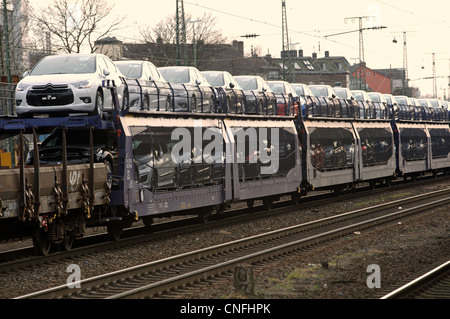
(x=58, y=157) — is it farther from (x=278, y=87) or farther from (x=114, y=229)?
(x=278, y=87)

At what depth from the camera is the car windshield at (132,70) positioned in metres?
20.2

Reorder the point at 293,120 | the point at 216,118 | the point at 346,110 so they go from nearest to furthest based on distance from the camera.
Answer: the point at 216,118 → the point at 293,120 → the point at 346,110

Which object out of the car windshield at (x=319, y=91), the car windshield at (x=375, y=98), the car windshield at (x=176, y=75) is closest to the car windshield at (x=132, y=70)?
the car windshield at (x=176, y=75)

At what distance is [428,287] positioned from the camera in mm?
12109

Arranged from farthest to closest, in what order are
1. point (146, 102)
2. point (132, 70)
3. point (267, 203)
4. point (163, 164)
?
point (267, 203) < point (132, 70) < point (163, 164) < point (146, 102)

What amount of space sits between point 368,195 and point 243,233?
45.3 ft

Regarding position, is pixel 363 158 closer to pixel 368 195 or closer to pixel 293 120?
pixel 368 195

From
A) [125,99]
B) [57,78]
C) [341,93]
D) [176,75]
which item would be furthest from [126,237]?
[341,93]

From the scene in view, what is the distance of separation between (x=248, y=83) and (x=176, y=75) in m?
4.91

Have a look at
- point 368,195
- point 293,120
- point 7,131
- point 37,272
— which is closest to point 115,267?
point 37,272

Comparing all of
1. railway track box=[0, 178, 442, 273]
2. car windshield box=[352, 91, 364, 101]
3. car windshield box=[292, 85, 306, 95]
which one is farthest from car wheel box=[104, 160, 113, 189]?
car windshield box=[352, 91, 364, 101]

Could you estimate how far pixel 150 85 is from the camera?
19.4 m

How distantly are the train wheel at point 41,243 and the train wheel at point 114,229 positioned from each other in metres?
2.53

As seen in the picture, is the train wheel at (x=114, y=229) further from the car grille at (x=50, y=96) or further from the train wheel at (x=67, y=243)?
the car grille at (x=50, y=96)
